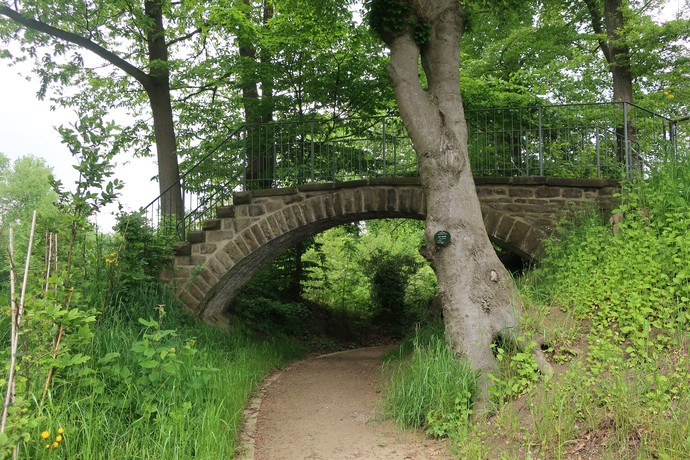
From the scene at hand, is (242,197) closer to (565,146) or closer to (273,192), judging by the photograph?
(273,192)

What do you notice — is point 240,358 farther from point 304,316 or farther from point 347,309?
point 347,309

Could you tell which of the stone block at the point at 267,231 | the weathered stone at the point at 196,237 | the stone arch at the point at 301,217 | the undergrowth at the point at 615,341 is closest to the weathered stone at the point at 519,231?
the undergrowth at the point at 615,341

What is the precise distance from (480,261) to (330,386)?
2907mm

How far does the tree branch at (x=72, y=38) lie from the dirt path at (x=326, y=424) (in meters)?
6.86

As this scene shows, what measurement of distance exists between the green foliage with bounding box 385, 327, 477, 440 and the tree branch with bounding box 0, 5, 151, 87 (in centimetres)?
862

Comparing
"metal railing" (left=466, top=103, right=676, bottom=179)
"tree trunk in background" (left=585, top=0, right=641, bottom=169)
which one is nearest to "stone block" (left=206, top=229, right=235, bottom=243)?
"metal railing" (left=466, top=103, right=676, bottom=179)

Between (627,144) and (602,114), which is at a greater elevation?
(602,114)

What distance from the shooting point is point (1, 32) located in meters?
10.6

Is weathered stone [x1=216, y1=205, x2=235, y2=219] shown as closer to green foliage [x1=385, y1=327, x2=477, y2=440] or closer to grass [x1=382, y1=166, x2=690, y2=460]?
grass [x1=382, y1=166, x2=690, y2=460]

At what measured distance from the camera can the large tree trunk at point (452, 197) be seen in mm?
5562

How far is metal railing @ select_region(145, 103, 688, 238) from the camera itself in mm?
9031

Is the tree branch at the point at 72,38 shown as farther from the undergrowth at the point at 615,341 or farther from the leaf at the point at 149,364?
the undergrowth at the point at 615,341

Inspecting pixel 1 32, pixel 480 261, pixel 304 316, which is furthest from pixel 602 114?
pixel 1 32

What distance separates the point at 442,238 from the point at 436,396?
171 centimetres
